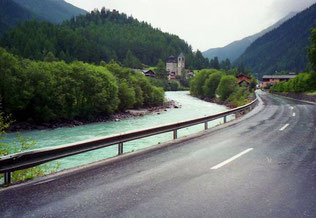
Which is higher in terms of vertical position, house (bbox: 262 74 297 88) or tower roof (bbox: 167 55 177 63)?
tower roof (bbox: 167 55 177 63)

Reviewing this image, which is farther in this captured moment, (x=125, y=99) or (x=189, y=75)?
(x=189, y=75)

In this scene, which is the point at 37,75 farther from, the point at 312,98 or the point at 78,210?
the point at 312,98

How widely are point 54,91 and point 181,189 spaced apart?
111 ft

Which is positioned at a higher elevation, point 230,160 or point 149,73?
point 149,73

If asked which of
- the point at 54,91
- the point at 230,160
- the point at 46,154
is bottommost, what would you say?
the point at 230,160

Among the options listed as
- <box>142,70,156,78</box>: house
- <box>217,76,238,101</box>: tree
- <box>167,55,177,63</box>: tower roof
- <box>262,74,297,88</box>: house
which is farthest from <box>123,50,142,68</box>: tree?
<box>217,76,238,101</box>: tree

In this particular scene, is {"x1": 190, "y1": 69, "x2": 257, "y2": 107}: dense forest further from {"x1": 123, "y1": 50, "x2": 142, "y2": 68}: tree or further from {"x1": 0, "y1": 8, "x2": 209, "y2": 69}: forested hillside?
{"x1": 123, "y1": 50, "x2": 142, "y2": 68}: tree

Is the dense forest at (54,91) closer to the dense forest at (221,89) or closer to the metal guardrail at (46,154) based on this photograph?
the dense forest at (221,89)

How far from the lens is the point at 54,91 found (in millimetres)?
34719

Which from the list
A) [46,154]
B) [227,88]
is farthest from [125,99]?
[46,154]

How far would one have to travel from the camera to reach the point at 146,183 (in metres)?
5.05

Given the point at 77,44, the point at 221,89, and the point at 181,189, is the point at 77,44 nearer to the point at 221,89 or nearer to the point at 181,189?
the point at 221,89

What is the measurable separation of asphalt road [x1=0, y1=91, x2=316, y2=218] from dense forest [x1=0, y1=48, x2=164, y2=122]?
27728 mm

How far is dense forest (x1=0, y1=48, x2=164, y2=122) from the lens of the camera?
3073 centimetres
